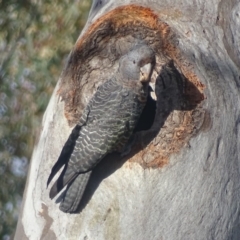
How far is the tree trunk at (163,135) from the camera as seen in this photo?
3.16 meters

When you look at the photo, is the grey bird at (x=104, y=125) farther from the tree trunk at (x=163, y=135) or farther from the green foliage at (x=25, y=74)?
the green foliage at (x=25, y=74)

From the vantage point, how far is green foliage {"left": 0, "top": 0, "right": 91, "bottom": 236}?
15.7 ft

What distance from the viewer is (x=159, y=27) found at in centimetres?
333

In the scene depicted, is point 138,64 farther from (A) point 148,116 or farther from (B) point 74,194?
(B) point 74,194

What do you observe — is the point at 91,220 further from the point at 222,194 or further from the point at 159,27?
the point at 159,27

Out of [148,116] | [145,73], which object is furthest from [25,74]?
[145,73]

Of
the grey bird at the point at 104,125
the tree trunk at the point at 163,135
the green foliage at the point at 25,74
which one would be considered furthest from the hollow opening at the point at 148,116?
the green foliage at the point at 25,74

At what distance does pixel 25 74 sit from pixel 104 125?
166cm

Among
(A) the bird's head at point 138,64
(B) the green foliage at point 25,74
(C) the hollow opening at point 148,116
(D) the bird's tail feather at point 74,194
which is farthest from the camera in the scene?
(B) the green foliage at point 25,74

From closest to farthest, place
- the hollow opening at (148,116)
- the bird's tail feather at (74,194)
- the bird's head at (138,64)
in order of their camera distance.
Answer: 1. the bird's tail feather at (74,194)
2. the bird's head at (138,64)
3. the hollow opening at (148,116)

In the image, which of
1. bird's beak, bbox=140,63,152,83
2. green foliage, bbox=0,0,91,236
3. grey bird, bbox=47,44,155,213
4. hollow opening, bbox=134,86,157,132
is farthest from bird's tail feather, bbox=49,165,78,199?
green foliage, bbox=0,0,91,236

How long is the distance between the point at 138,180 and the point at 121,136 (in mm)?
212

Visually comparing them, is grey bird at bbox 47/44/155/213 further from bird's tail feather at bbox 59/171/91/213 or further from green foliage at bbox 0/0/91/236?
green foliage at bbox 0/0/91/236

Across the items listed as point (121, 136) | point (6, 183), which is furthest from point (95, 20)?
point (6, 183)
